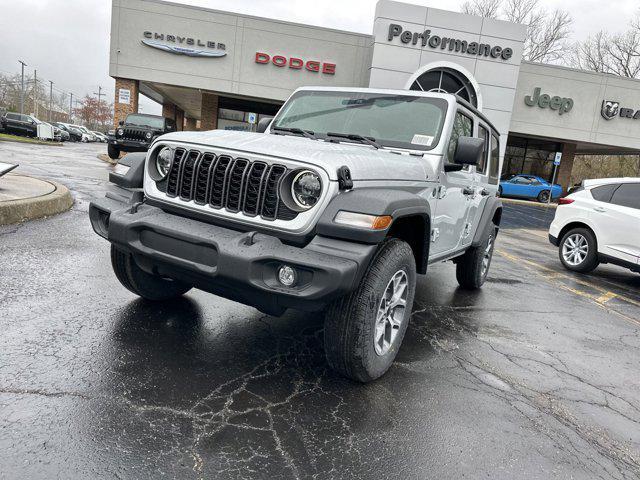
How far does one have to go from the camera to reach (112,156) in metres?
19.3

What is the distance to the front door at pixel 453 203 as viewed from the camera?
13.4ft

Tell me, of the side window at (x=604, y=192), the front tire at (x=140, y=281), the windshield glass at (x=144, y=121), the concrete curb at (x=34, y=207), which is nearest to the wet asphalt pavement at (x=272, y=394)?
the front tire at (x=140, y=281)

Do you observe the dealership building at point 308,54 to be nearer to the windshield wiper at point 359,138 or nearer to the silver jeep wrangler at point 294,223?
the windshield wiper at point 359,138

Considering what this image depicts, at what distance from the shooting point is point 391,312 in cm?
335

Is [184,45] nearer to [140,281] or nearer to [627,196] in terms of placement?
[627,196]

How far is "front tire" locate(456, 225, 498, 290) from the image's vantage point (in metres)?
5.80

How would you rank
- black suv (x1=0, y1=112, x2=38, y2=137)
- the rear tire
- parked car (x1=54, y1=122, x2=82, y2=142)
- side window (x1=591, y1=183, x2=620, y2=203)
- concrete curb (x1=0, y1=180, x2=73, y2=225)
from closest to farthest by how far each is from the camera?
1. concrete curb (x1=0, y1=180, x2=73, y2=225)
2. side window (x1=591, y1=183, x2=620, y2=203)
3. the rear tire
4. black suv (x1=0, y1=112, x2=38, y2=137)
5. parked car (x1=54, y1=122, x2=82, y2=142)

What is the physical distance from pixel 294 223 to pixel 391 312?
103 centimetres

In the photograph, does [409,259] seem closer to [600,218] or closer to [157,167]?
[157,167]

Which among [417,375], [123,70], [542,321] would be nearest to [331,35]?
[123,70]

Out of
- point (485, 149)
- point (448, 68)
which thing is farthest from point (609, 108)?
point (485, 149)

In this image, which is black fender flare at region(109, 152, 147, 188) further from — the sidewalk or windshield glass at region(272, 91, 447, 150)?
the sidewalk

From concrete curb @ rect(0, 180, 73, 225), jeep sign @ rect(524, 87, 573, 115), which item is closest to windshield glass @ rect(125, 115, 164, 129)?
concrete curb @ rect(0, 180, 73, 225)

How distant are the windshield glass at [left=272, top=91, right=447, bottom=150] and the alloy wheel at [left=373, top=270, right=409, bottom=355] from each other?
123 centimetres
